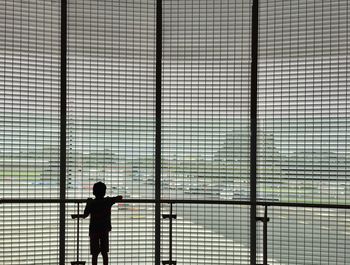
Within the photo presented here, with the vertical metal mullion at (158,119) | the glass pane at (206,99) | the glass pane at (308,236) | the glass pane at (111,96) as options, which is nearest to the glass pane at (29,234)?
the glass pane at (111,96)

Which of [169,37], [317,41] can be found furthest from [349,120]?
[169,37]

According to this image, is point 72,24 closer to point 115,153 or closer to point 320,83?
point 115,153

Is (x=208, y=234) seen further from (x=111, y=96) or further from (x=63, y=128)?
(x=63, y=128)

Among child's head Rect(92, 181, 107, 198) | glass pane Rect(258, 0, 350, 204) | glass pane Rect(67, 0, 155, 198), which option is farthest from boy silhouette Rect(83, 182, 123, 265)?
glass pane Rect(258, 0, 350, 204)

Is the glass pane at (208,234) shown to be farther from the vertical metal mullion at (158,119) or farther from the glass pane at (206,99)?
the glass pane at (206,99)

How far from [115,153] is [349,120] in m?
3.26

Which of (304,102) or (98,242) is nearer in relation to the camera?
(98,242)

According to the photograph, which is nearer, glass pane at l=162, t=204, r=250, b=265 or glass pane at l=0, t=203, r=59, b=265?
glass pane at l=0, t=203, r=59, b=265

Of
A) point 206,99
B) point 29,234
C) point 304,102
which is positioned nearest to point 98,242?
point 29,234

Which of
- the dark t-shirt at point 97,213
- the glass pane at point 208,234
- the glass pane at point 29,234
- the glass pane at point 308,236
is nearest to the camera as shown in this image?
the dark t-shirt at point 97,213

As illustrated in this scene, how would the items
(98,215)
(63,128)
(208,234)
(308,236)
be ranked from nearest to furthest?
(98,215) → (308,236) → (63,128) → (208,234)

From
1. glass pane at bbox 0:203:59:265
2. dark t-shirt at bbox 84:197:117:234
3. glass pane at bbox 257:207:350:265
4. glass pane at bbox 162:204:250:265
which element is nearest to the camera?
dark t-shirt at bbox 84:197:117:234

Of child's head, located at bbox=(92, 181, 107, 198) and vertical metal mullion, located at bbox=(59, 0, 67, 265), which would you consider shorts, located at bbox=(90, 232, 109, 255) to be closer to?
child's head, located at bbox=(92, 181, 107, 198)

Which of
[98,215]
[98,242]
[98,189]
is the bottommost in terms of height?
[98,242]
